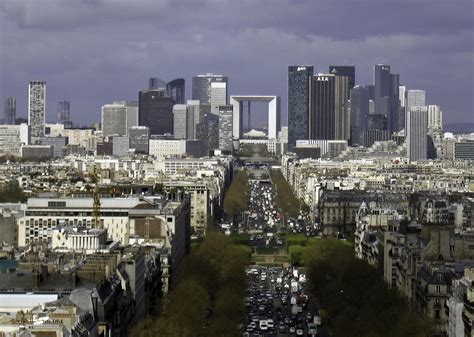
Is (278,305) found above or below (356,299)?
below

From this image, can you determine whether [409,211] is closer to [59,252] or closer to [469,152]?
[59,252]

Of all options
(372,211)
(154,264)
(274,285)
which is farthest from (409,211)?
(154,264)

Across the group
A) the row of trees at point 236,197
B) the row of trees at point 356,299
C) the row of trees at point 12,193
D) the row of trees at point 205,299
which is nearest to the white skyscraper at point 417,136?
the row of trees at point 236,197

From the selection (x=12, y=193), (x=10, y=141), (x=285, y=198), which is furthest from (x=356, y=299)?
(x=10, y=141)

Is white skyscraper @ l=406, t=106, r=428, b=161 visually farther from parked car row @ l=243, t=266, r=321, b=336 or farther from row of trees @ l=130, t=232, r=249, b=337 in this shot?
row of trees @ l=130, t=232, r=249, b=337

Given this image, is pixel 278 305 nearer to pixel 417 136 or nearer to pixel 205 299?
pixel 205 299

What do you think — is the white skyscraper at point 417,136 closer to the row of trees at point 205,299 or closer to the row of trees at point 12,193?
the row of trees at point 12,193
